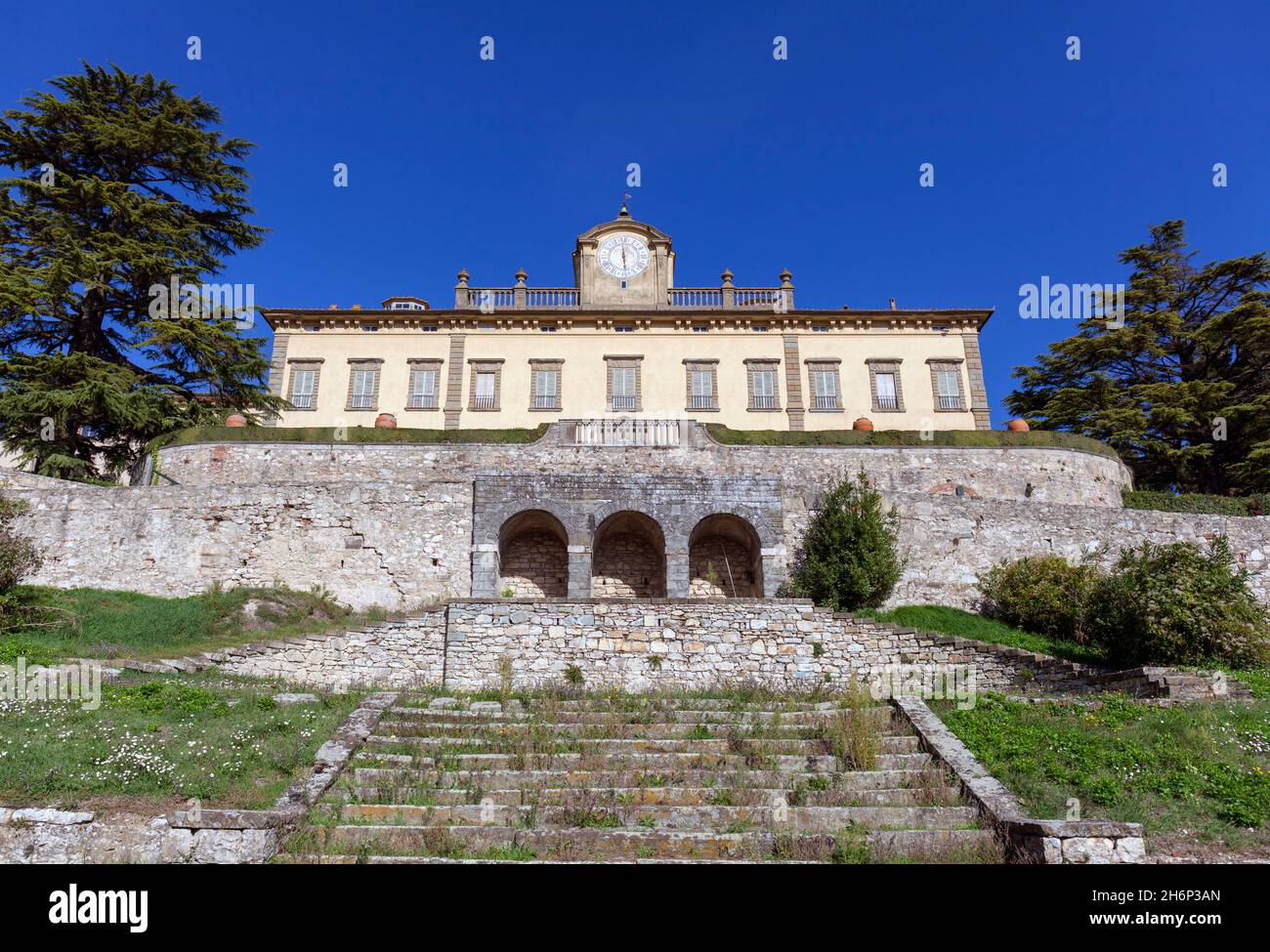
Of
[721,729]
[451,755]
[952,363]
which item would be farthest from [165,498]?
[952,363]

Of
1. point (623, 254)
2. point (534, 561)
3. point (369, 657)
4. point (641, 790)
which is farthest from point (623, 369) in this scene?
point (641, 790)

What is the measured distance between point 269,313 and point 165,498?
1396cm

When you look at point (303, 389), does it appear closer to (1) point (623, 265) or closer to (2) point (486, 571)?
(1) point (623, 265)

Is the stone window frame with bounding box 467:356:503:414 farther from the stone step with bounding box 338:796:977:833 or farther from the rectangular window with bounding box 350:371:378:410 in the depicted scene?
the stone step with bounding box 338:796:977:833

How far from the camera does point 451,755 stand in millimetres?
10523

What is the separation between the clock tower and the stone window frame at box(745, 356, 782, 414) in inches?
185

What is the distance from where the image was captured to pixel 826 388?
1243 inches

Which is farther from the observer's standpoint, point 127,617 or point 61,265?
point 61,265

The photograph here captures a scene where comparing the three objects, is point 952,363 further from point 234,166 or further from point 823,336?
point 234,166

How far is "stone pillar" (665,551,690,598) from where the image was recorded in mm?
18484

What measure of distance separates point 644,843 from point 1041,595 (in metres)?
13.1

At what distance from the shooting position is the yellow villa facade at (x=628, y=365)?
1221 inches

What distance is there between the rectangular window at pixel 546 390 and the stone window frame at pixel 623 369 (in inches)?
73.1

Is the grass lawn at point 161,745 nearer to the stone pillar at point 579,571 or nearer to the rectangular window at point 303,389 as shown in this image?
the stone pillar at point 579,571
